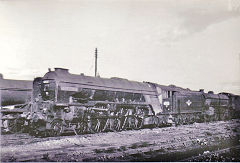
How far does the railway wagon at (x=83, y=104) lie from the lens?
1012 cm

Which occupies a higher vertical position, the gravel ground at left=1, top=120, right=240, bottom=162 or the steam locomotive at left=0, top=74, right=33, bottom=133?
the steam locomotive at left=0, top=74, right=33, bottom=133

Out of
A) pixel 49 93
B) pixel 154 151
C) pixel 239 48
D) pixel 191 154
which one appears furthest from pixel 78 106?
pixel 239 48

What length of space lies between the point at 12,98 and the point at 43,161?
23.6 ft

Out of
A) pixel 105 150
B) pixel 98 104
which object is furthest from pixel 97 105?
pixel 105 150

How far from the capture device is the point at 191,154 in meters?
7.65

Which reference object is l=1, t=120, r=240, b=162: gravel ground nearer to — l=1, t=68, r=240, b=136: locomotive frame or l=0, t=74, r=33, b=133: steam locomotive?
l=1, t=68, r=240, b=136: locomotive frame

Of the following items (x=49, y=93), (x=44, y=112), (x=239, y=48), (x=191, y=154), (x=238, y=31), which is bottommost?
(x=191, y=154)

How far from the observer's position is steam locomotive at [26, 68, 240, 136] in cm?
1021

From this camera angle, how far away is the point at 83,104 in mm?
10781

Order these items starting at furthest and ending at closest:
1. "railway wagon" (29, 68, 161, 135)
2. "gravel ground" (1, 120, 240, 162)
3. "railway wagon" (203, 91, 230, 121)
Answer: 1. "railway wagon" (203, 91, 230, 121)
2. "railway wagon" (29, 68, 161, 135)
3. "gravel ground" (1, 120, 240, 162)

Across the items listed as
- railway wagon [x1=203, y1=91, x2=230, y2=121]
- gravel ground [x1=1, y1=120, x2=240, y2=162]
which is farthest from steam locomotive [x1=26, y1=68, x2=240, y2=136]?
railway wagon [x1=203, y1=91, x2=230, y2=121]

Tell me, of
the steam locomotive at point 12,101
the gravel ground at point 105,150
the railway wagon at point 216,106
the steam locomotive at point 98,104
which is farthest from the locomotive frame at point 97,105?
the railway wagon at point 216,106

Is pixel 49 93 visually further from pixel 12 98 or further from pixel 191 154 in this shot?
pixel 191 154

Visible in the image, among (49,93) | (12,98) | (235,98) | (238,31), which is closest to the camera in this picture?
(238,31)
